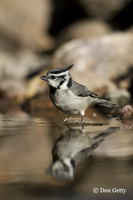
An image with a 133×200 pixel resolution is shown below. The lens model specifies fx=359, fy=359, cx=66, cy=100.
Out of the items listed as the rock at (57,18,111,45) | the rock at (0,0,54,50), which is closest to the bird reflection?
the rock at (57,18,111,45)

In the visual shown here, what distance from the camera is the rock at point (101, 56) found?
11.9 metres

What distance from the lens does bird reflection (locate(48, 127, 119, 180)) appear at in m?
3.25

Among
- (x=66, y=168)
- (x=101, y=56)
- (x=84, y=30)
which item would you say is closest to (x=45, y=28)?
(x=84, y=30)

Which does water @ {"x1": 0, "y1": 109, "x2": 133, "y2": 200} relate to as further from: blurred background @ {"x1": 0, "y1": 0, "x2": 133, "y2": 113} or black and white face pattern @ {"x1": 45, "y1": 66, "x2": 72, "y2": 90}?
blurred background @ {"x1": 0, "y1": 0, "x2": 133, "y2": 113}

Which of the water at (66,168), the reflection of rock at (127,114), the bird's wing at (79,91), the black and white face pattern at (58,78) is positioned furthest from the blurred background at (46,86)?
the black and white face pattern at (58,78)

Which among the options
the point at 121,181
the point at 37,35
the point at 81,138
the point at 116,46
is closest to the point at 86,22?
the point at 37,35

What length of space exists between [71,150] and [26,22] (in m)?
13.8

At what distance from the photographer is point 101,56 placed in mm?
12266

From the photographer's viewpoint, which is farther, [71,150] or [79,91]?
[79,91]

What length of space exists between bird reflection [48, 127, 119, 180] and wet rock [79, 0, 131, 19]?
37.3 feet

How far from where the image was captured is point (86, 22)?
55.5 feet

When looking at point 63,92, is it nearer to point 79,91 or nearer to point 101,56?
point 79,91

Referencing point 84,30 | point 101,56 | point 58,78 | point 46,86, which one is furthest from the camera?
point 84,30

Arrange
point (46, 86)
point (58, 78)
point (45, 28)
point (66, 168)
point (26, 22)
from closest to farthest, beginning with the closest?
point (66, 168) → point (58, 78) → point (46, 86) → point (26, 22) → point (45, 28)
